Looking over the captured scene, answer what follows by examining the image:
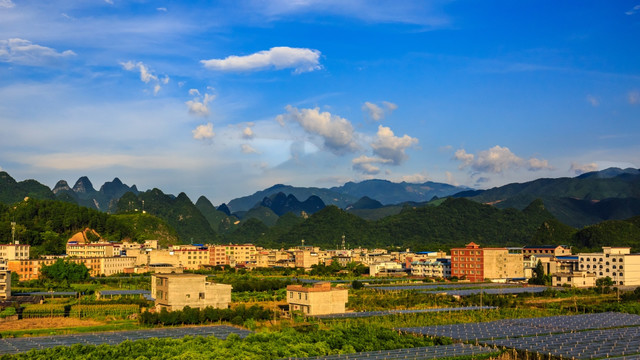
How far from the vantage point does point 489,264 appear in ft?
Result: 235

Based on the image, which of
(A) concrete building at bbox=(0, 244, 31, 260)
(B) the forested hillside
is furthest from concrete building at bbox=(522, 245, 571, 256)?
(A) concrete building at bbox=(0, 244, 31, 260)

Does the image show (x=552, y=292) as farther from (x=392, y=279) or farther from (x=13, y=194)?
(x=13, y=194)

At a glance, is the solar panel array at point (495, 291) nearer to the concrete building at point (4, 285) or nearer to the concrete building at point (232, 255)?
the concrete building at point (4, 285)

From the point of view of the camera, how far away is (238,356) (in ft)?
80.3

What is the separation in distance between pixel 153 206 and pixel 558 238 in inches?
3964

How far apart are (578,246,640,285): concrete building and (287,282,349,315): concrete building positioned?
38525mm

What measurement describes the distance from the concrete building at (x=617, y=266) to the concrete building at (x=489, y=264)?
8.16m

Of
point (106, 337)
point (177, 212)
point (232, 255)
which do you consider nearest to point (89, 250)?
point (232, 255)

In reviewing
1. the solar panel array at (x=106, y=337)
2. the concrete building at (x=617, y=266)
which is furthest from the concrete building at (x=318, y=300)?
the concrete building at (x=617, y=266)

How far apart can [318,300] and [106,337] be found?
14.0 m

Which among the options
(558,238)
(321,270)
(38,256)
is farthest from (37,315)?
(558,238)

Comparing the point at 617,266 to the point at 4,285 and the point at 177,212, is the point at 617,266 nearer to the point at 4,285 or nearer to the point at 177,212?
the point at 4,285

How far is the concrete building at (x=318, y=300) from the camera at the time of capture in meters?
39.8

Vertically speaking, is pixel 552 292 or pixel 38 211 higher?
pixel 38 211
